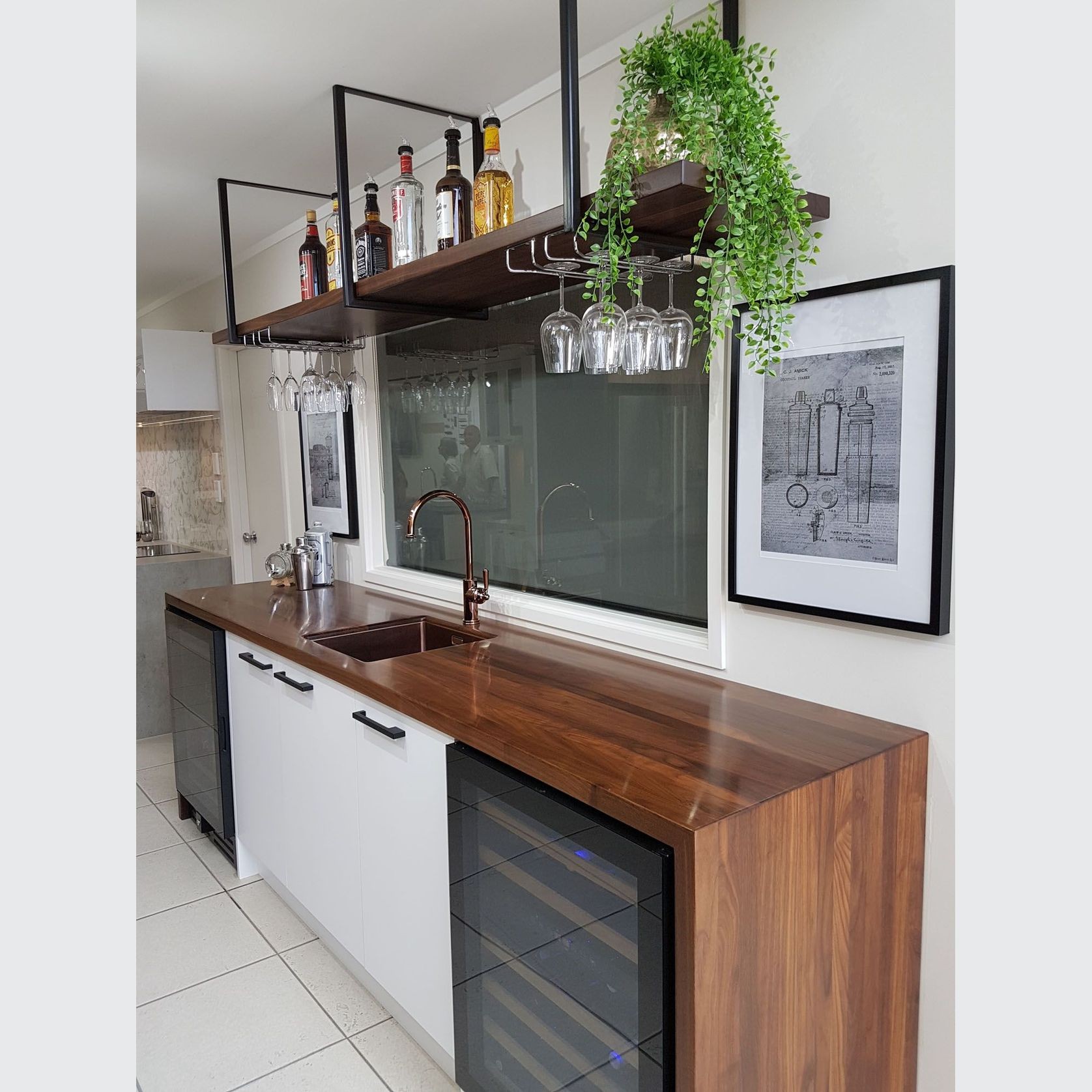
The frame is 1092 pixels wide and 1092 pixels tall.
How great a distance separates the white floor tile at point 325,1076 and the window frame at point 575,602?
1.11 metres

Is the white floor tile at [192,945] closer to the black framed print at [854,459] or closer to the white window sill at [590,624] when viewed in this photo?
the white window sill at [590,624]

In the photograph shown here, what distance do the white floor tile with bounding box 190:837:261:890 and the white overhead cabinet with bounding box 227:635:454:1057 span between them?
0.12 metres

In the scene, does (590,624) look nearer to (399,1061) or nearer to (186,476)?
(399,1061)

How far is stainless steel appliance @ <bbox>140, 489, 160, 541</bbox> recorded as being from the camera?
5.59m

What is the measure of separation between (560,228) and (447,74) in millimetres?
879

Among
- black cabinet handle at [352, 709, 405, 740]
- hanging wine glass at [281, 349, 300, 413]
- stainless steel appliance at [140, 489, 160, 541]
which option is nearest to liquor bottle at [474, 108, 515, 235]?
hanging wine glass at [281, 349, 300, 413]

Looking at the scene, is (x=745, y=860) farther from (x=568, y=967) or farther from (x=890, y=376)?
(x=890, y=376)

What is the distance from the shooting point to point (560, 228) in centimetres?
161

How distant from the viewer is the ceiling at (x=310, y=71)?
187cm

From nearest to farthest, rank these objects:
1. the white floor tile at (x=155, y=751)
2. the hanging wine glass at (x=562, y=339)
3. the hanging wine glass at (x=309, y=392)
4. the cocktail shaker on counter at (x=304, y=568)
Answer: the hanging wine glass at (x=562, y=339) < the hanging wine glass at (x=309, y=392) < the cocktail shaker on counter at (x=304, y=568) < the white floor tile at (x=155, y=751)

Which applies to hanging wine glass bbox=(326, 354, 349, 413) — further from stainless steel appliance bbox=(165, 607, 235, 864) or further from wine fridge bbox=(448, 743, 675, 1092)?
wine fridge bbox=(448, 743, 675, 1092)

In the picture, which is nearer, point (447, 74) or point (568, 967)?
point (568, 967)

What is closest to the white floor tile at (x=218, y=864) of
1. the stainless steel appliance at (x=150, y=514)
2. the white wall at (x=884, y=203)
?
the white wall at (x=884, y=203)
